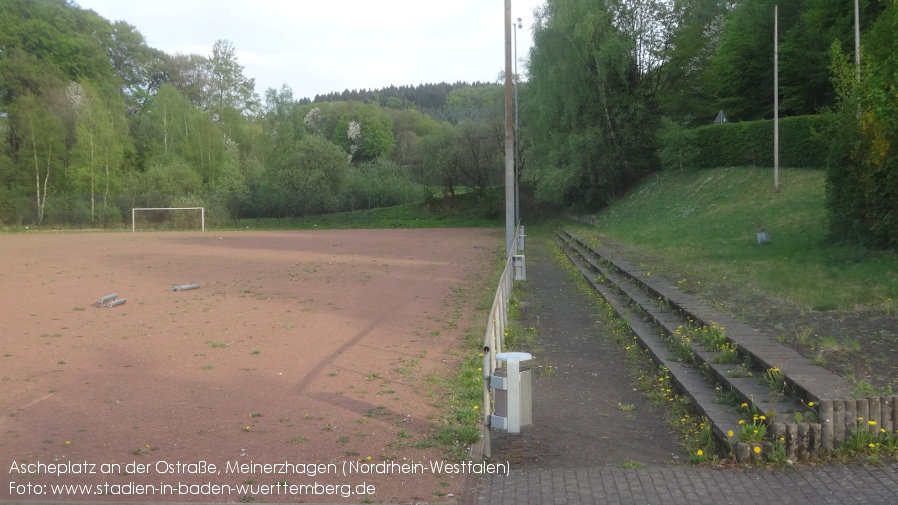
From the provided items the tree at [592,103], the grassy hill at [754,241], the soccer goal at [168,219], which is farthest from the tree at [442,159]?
the grassy hill at [754,241]

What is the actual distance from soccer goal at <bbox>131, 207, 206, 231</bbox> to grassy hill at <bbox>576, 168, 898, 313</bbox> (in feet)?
105

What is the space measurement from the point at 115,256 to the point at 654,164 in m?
27.1

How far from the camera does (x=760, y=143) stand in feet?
90.3

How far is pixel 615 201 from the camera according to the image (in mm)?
40156

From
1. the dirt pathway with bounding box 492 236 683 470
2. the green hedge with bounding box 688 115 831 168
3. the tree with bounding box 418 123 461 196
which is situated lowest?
the dirt pathway with bounding box 492 236 683 470

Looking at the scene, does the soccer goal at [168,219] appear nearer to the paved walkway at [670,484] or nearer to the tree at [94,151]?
the tree at [94,151]

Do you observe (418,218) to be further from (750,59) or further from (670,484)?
(670,484)

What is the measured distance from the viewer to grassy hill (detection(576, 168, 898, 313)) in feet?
36.2

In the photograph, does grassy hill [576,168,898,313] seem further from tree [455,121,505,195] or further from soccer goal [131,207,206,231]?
soccer goal [131,207,206,231]

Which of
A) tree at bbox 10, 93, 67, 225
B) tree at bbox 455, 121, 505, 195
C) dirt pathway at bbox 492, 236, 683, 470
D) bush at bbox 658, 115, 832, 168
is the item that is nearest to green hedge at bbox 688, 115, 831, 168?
bush at bbox 658, 115, 832, 168

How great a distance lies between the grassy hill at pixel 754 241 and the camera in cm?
1103

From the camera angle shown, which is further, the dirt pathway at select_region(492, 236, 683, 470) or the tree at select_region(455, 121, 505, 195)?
the tree at select_region(455, 121, 505, 195)

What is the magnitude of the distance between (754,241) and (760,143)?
11.1 m

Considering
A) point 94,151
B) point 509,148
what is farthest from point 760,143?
point 94,151
